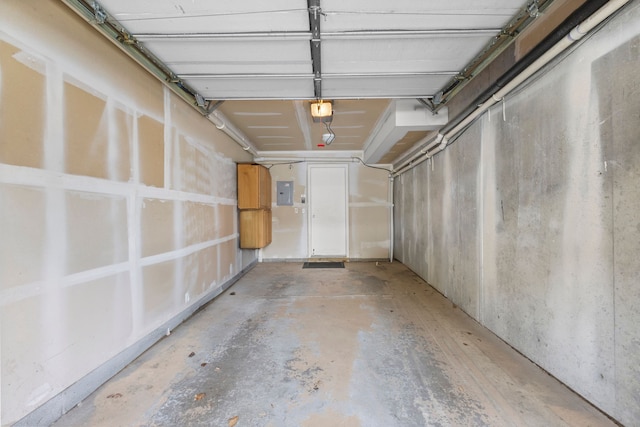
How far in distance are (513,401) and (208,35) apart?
2.92m

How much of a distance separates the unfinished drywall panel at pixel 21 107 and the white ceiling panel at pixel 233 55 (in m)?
0.72

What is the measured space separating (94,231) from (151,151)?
84 centimetres

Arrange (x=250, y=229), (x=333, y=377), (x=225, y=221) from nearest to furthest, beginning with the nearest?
(x=333, y=377) < (x=225, y=221) < (x=250, y=229)

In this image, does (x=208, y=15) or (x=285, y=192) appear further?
(x=285, y=192)

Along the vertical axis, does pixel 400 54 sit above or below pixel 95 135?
above

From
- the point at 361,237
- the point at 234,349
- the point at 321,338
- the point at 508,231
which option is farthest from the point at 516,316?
the point at 361,237

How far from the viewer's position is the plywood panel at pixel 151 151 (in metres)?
2.08

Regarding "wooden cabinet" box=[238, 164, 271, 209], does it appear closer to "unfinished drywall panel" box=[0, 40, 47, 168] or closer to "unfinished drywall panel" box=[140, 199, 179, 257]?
"unfinished drywall panel" box=[140, 199, 179, 257]

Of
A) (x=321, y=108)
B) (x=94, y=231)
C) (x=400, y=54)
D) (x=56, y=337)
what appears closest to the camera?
(x=56, y=337)

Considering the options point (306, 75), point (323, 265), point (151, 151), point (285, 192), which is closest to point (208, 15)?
point (306, 75)

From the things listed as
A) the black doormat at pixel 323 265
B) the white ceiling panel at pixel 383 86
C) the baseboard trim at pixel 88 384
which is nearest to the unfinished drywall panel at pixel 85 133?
the baseboard trim at pixel 88 384

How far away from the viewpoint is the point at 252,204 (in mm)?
4387

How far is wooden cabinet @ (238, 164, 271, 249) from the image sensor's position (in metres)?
4.36

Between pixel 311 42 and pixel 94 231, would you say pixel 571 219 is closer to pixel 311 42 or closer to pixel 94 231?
pixel 311 42
